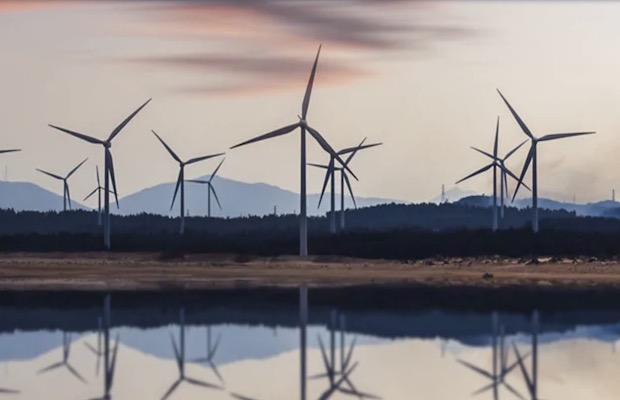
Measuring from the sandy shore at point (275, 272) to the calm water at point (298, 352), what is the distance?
44.9ft

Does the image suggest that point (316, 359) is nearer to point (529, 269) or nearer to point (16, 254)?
point (529, 269)

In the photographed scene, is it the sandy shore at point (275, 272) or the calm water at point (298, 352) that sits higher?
the sandy shore at point (275, 272)

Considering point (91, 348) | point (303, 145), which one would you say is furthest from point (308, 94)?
point (91, 348)

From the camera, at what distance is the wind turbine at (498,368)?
2592 centimetres

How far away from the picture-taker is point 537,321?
131ft

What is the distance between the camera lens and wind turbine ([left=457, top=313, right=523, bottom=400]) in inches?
1021

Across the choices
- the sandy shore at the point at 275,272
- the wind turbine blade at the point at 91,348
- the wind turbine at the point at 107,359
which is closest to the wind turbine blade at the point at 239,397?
the wind turbine at the point at 107,359

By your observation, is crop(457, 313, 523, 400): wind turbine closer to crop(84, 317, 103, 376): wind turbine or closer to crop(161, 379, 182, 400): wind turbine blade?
crop(161, 379, 182, 400): wind turbine blade

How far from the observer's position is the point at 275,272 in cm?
7131

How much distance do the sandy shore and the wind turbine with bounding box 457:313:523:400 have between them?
81.9ft

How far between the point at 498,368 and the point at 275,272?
42.8m

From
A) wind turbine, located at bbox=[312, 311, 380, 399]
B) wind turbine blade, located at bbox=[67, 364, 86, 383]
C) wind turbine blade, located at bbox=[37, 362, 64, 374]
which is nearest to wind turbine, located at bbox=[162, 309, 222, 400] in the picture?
wind turbine blade, located at bbox=[67, 364, 86, 383]

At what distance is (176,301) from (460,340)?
15676mm

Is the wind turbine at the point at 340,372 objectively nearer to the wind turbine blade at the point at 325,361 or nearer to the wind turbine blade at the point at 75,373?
the wind turbine blade at the point at 325,361
